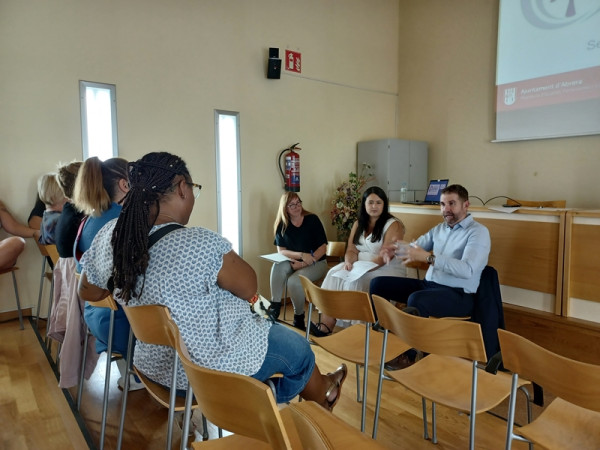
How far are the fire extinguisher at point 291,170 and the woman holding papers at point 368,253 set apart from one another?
50.1 inches

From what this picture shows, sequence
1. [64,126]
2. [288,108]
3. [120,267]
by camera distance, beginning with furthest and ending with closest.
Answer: [288,108]
[64,126]
[120,267]

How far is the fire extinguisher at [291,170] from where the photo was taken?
480cm

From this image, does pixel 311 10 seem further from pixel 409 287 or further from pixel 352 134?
pixel 409 287

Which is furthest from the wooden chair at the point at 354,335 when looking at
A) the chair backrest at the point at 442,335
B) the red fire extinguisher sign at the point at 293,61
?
the red fire extinguisher sign at the point at 293,61

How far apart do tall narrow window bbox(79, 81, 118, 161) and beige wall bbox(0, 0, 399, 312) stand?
0.18ft

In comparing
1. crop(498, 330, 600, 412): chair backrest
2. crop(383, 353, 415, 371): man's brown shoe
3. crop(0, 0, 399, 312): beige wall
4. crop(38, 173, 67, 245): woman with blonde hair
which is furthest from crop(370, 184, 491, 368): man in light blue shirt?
crop(38, 173, 67, 245): woman with blonde hair

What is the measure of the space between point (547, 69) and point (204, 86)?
136 inches

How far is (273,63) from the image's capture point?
4.58 meters

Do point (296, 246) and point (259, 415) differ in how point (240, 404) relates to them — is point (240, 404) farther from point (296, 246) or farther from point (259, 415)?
point (296, 246)

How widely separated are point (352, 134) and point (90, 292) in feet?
13.8

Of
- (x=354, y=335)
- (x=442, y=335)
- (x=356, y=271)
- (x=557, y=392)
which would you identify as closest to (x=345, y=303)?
(x=354, y=335)

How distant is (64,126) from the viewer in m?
3.70

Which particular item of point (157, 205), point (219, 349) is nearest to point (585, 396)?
point (219, 349)

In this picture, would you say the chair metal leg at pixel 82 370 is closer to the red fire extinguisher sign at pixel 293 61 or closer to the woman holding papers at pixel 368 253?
the woman holding papers at pixel 368 253
